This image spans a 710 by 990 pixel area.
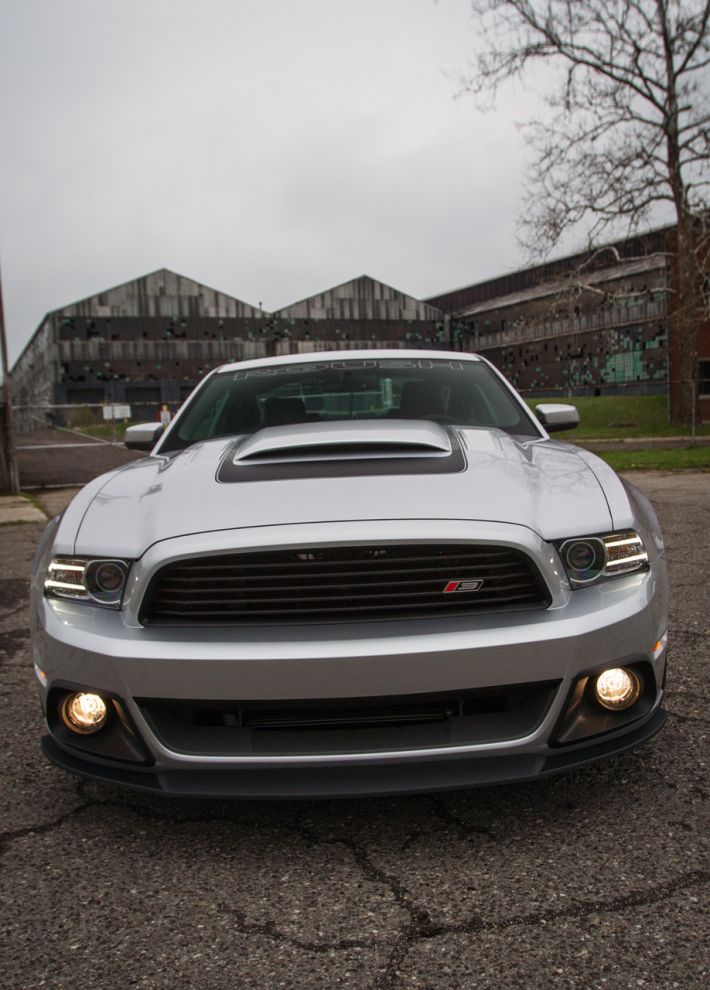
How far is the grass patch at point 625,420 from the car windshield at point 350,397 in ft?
62.7

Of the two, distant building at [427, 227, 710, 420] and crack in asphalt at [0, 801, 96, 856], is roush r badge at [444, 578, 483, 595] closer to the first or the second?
crack in asphalt at [0, 801, 96, 856]

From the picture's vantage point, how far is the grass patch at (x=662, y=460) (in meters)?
12.6

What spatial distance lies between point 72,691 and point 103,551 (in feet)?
1.17

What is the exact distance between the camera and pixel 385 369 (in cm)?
380

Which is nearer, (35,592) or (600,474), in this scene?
(35,592)

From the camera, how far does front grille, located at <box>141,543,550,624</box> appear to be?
2057mm

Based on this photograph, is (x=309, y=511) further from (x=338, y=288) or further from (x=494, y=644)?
(x=338, y=288)

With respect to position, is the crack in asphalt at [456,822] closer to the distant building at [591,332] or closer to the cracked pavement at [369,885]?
the cracked pavement at [369,885]

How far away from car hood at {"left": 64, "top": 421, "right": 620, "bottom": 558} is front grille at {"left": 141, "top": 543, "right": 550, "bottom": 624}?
92mm

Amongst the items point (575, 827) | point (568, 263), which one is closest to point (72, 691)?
point (575, 827)

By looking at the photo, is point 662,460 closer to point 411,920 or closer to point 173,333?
point 411,920

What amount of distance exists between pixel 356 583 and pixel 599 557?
2.10ft

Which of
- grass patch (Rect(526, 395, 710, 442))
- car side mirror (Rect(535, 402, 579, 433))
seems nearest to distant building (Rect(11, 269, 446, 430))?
grass patch (Rect(526, 395, 710, 442))

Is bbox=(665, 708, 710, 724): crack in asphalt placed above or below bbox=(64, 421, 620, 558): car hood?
below
